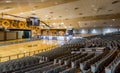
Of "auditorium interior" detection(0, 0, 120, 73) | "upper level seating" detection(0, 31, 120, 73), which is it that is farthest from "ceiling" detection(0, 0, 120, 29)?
"upper level seating" detection(0, 31, 120, 73)

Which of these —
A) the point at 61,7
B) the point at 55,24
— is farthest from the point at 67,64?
the point at 55,24

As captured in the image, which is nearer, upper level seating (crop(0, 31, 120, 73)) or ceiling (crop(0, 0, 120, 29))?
upper level seating (crop(0, 31, 120, 73))

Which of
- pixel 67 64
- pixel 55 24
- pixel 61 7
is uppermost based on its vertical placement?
pixel 61 7

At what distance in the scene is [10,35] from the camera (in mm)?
27688

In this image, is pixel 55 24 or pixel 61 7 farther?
pixel 55 24

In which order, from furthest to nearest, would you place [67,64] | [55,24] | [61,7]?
[55,24], [61,7], [67,64]

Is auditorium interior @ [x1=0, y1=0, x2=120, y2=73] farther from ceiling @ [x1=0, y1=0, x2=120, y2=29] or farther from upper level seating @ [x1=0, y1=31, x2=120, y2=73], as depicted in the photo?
upper level seating @ [x1=0, y1=31, x2=120, y2=73]

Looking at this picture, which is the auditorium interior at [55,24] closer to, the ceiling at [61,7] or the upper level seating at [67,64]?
the ceiling at [61,7]

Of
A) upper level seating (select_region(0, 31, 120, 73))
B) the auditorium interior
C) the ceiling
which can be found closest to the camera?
upper level seating (select_region(0, 31, 120, 73))

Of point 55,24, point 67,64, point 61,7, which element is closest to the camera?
point 67,64

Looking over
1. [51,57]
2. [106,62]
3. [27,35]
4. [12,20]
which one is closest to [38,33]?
[27,35]

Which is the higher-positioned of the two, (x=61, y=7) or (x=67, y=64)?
(x=61, y=7)

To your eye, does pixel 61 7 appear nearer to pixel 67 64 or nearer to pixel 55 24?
pixel 67 64

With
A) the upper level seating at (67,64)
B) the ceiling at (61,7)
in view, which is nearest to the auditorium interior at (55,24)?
the ceiling at (61,7)
